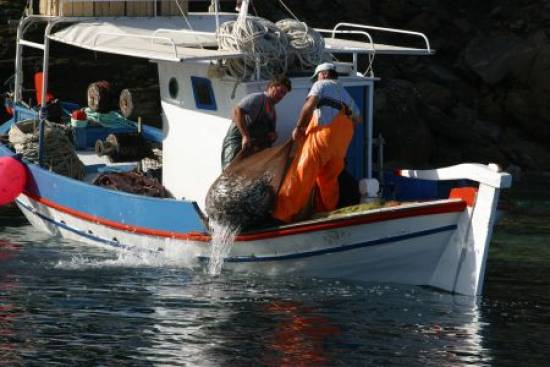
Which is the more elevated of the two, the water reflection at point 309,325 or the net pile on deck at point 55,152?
the net pile on deck at point 55,152

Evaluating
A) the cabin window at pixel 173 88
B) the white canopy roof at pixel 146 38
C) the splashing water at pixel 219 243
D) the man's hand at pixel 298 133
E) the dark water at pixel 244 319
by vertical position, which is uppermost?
the white canopy roof at pixel 146 38

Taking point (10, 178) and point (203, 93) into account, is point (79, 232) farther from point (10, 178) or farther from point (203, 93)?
point (203, 93)

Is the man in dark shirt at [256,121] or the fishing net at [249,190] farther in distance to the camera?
the man in dark shirt at [256,121]

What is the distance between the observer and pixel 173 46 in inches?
628

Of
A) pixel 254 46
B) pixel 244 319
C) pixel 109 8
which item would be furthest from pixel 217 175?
pixel 109 8

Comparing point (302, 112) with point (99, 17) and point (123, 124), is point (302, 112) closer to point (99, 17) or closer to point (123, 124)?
point (99, 17)

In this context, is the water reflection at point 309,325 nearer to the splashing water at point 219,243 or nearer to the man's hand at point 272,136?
the splashing water at point 219,243

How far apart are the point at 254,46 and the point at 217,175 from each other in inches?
61.4

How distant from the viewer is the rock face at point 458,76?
86.4ft

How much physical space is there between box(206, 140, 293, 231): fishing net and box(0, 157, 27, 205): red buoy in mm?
3619

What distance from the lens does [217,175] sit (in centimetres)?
1669

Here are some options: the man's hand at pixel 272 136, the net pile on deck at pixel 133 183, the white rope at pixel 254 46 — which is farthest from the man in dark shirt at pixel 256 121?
the net pile on deck at pixel 133 183

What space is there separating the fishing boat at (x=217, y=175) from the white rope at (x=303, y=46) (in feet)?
0.18

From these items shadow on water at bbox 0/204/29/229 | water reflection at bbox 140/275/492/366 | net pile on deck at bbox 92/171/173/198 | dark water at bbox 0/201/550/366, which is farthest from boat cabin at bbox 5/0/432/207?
shadow on water at bbox 0/204/29/229
